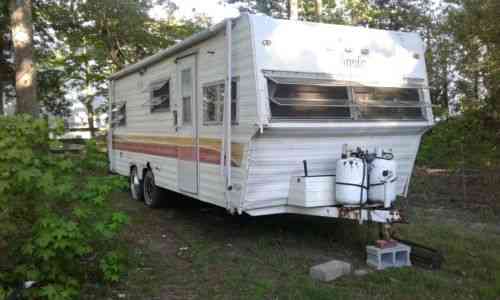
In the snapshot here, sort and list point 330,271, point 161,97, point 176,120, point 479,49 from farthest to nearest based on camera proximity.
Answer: point 479,49 < point 161,97 < point 176,120 < point 330,271

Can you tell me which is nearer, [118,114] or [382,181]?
[382,181]

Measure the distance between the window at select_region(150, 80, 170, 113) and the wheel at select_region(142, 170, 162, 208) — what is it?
53.0 inches

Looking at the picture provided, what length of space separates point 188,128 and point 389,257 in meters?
3.37

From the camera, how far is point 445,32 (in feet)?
36.4

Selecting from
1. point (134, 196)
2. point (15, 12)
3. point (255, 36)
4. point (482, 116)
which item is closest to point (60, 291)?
point (255, 36)

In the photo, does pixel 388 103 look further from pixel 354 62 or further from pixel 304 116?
pixel 304 116

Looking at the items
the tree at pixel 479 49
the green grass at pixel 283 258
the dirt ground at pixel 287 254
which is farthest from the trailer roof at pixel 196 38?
the tree at pixel 479 49

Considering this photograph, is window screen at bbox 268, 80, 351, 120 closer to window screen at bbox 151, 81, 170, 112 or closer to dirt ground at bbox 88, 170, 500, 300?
dirt ground at bbox 88, 170, 500, 300

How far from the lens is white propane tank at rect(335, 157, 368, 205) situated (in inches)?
212

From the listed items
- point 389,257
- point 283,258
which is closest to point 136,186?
point 283,258

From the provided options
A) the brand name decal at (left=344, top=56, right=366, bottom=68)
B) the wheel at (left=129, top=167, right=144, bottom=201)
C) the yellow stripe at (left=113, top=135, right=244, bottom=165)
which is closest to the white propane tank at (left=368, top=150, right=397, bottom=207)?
the brand name decal at (left=344, top=56, right=366, bottom=68)

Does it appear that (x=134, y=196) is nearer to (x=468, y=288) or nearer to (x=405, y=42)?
(x=405, y=42)

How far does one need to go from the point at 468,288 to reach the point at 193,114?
414cm

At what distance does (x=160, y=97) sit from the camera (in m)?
8.21
